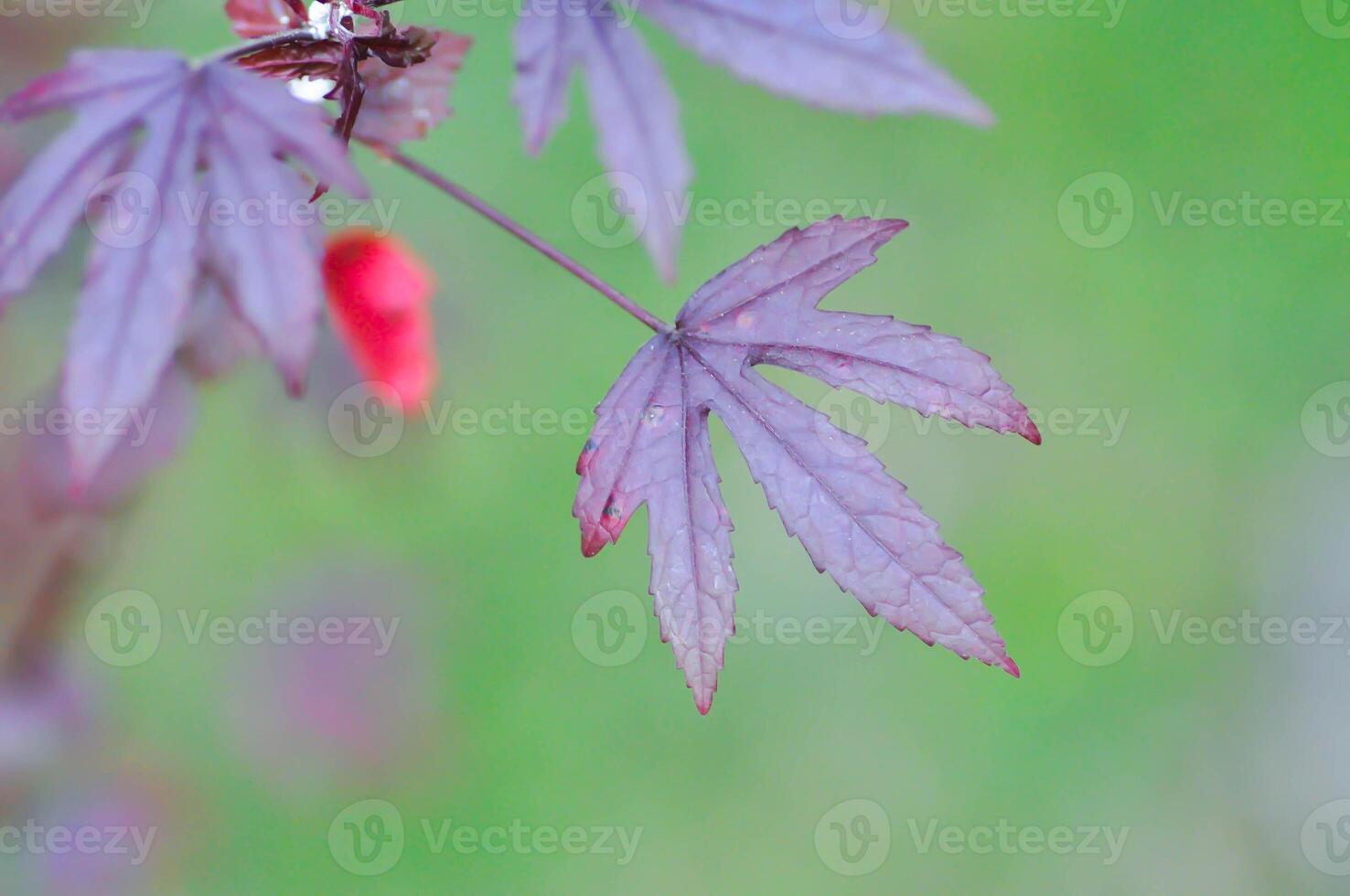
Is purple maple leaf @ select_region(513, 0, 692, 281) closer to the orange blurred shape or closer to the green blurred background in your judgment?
the orange blurred shape

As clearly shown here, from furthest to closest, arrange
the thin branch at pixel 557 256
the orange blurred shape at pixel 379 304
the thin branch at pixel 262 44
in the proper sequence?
1. the orange blurred shape at pixel 379 304
2. the thin branch at pixel 557 256
3. the thin branch at pixel 262 44

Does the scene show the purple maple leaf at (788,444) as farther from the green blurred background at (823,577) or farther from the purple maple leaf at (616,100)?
the green blurred background at (823,577)

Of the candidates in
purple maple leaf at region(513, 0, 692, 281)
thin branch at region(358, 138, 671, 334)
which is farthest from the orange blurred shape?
purple maple leaf at region(513, 0, 692, 281)

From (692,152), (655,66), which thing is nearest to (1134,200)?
(692,152)

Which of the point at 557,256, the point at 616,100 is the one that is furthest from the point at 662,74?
the point at 557,256

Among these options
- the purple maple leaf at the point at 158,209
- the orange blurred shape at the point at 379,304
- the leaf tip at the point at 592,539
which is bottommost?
the leaf tip at the point at 592,539

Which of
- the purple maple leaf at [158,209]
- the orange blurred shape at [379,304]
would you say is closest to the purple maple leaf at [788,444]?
the purple maple leaf at [158,209]

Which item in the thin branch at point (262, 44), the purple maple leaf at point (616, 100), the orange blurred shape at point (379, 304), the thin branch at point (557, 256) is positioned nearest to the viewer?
the purple maple leaf at point (616, 100)

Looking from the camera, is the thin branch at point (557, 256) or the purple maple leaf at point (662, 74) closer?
the purple maple leaf at point (662, 74)
